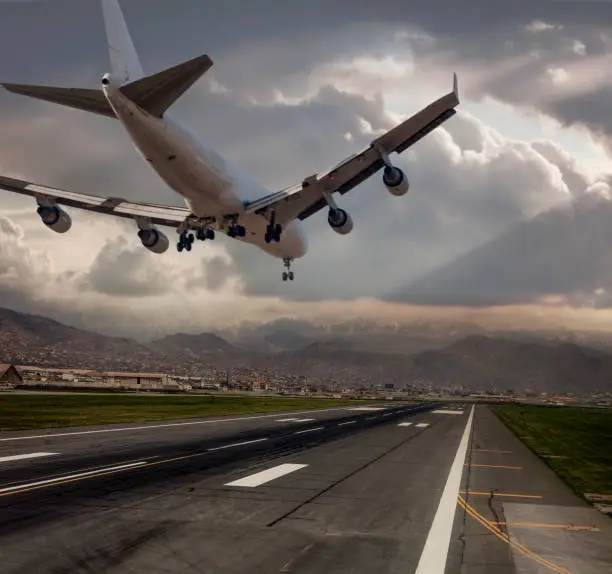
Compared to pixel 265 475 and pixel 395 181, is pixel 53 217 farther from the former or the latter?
pixel 265 475

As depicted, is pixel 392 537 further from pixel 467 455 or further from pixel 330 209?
pixel 330 209

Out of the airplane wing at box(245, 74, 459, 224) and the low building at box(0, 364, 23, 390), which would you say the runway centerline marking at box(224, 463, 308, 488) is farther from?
the low building at box(0, 364, 23, 390)

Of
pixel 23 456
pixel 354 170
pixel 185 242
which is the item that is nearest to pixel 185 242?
pixel 185 242

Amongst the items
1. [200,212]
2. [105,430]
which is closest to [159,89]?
[200,212]

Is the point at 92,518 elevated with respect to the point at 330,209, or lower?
lower

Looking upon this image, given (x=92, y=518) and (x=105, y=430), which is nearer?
(x=92, y=518)

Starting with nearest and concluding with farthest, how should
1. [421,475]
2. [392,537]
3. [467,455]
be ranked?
[392,537] < [421,475] < [467,455]

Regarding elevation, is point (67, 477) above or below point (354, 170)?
below
